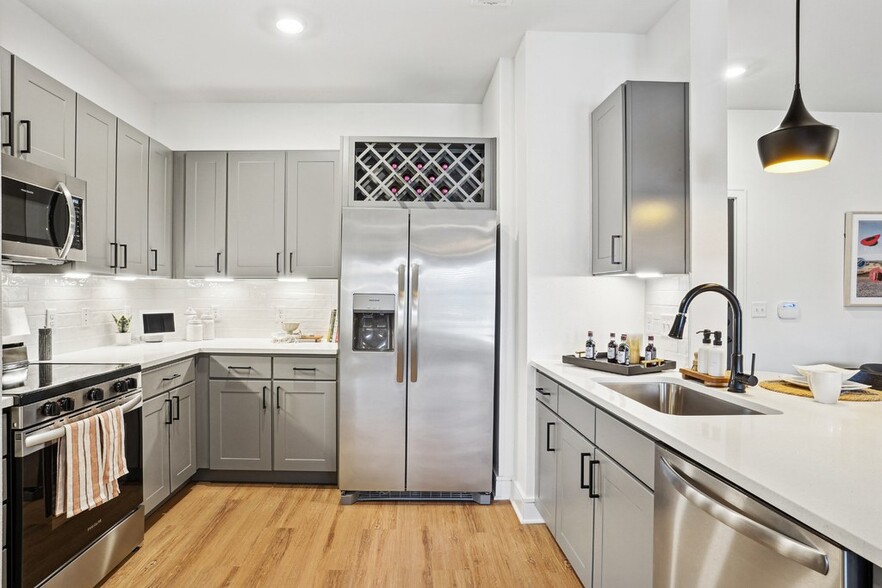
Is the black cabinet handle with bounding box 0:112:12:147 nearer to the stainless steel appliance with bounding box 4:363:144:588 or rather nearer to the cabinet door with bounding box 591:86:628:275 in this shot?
the stainless steel appliance with bounding box 4:363:144:588

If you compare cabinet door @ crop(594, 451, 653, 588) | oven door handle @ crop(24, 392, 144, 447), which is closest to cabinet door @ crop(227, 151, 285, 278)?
oven door handle @ crop(24, 392, 144, 447)

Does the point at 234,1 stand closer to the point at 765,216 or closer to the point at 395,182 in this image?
the point at 395,182

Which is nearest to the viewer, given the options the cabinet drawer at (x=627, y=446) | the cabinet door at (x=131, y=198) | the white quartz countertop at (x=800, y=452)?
the white quartz countertop at (x=800, y=452)

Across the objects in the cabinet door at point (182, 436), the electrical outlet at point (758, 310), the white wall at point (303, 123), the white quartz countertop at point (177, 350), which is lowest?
the cabinet door at point (182, 436)

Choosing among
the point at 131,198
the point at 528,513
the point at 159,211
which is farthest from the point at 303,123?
the point at 528,513

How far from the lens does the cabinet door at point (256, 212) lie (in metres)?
3.63

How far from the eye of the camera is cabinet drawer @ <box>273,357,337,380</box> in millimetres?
3320

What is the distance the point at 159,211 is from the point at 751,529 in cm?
366

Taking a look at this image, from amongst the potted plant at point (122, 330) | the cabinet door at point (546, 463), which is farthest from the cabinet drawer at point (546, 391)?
the potted plant at point (122, 330)

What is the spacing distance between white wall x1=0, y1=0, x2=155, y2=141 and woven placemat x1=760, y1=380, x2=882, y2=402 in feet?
12.0

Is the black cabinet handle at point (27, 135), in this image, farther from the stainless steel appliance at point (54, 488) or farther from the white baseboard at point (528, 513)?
the white baseboard at point (528, 513)

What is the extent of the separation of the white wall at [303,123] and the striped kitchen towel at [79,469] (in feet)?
8.12

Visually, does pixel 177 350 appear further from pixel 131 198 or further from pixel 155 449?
pixel 131 198

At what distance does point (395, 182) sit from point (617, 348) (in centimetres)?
184
